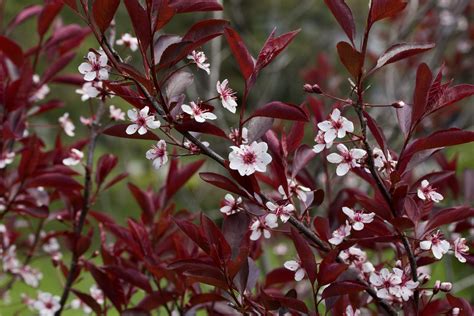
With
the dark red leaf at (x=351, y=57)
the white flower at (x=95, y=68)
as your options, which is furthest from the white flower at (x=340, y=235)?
the white flower at (x=95, y=68)

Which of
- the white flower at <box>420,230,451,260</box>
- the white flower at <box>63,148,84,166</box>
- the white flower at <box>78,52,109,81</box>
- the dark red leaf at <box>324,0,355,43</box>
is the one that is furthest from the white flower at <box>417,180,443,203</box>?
the white flower at <box>63,148,84,166</box>

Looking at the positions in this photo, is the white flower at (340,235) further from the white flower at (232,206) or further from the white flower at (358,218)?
the white flower at (232,206)

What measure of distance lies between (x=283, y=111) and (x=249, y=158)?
110mm

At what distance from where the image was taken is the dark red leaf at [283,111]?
1070mm

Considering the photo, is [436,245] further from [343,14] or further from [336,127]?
[343,14]

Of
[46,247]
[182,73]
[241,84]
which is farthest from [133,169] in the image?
[182,73]

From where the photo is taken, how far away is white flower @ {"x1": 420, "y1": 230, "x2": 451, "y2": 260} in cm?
105

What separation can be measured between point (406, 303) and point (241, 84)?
1000 centimetres

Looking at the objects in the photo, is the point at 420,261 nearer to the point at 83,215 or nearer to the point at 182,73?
the point at 182,73

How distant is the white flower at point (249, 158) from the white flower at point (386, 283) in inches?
10.8

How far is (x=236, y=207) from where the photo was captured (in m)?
1.14

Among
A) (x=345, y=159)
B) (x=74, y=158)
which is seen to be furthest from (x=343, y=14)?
(x=74, y=158)

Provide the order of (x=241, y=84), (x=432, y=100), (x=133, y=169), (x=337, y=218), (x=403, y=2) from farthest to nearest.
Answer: (x=241, y=84) → (x=133, y=169) → (x=337, y=218) → (x=432, y=100) → (x=403, y=2)

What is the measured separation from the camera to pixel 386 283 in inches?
42.4
